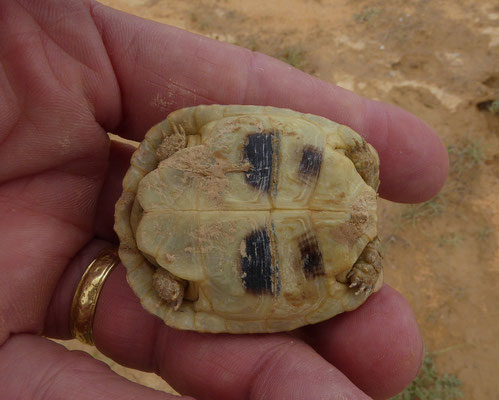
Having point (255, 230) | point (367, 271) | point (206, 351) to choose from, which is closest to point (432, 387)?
point (367, 271)

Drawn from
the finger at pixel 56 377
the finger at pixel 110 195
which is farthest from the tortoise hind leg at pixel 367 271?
the finger at pixel 110 195

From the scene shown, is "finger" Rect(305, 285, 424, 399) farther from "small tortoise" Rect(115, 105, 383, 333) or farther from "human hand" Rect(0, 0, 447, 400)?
"small tortoise" Rect(115, 105, 383, 333)

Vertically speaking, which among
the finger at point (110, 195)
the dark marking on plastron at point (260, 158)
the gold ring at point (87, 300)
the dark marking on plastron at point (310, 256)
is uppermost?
the dark marking on plastron at point (260, 158)

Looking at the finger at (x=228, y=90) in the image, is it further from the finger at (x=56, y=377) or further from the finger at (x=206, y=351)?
the finger at (x=56, y=377)

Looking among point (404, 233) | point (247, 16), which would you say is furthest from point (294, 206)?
point (247, 16)

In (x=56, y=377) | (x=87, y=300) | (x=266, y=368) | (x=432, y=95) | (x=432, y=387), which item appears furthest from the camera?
(x=432, y=95)

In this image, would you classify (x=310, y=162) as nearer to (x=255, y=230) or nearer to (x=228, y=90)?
(x=255, y=230)
